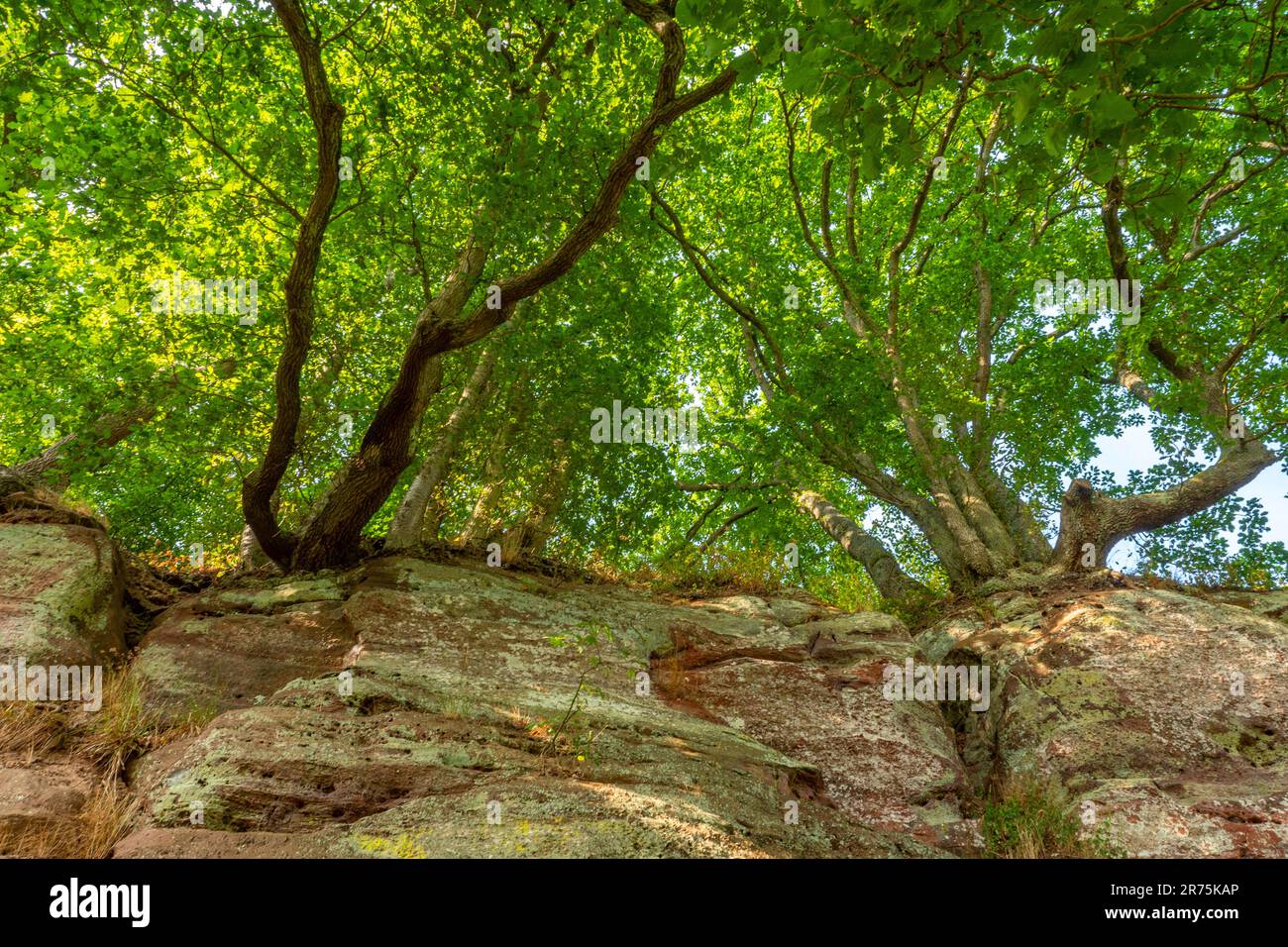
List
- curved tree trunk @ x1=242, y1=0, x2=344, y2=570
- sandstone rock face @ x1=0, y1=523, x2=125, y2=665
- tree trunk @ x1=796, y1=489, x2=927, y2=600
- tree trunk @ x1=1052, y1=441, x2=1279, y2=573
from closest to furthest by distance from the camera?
sandstone rock face @ x1=0, y1=523, x2=125, y2=665 < curved tree trunk @ x1=242, y1=0, x2=344, y2=570 < tree trunk @ x1=1052, y1=441, x2=1279, y2=573 < tree trunk @ x1=796, y1=489, x2=927, y2=600

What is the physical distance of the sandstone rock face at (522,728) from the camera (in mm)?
4129

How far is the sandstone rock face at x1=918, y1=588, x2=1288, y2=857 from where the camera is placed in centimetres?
546

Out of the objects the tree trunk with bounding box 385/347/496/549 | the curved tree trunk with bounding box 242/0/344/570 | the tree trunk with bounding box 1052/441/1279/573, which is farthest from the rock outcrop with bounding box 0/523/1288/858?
the curved tree trunk with bounding box 242/0/344/570

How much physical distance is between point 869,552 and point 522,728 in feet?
27.0

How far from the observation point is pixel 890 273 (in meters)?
13.4

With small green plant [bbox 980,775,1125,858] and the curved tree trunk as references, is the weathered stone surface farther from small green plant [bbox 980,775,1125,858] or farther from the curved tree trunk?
small green plant [bbox 980,775,1125,858]

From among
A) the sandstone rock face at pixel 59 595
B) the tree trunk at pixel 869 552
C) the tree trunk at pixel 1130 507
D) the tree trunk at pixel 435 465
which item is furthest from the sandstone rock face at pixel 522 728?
the tree trunk at pixel 1130 507

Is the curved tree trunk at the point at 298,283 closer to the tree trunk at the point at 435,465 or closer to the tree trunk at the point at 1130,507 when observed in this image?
the tree trunk at the point at 435,465

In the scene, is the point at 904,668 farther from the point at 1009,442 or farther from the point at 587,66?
the point at 587,66

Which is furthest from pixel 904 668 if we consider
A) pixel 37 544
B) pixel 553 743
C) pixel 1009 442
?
pixel 37 544

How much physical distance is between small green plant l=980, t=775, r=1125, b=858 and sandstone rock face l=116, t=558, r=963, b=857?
0.44 meters

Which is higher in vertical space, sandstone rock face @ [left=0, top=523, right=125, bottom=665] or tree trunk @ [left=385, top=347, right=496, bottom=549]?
tree trunk @ [left=385, top=347, right=496, bottom=549]

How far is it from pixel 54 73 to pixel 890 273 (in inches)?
539

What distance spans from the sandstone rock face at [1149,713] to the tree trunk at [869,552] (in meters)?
2.26
